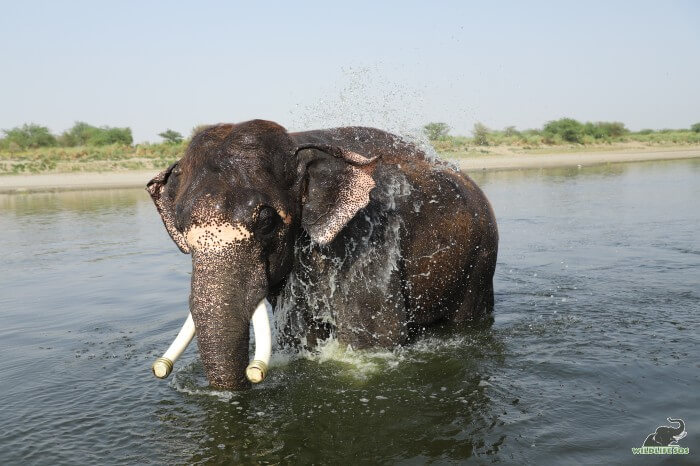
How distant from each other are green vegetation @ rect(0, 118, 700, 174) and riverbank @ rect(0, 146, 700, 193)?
122 cm

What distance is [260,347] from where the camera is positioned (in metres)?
4.48

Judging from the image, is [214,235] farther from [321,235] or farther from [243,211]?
[321,235]

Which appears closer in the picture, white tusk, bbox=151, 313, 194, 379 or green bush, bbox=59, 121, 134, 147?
white tusk, bbox=151, 313, 194, 379

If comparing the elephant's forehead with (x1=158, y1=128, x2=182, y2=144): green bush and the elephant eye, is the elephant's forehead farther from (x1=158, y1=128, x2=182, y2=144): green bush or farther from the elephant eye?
(x1=158, y1=128, x2=182, y2=144): green bush

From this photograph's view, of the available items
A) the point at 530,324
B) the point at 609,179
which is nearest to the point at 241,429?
the point at 530,324

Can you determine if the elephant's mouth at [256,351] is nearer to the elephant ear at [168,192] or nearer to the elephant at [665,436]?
the elephant ear at [168,192]

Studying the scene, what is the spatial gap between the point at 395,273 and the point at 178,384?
206 cm

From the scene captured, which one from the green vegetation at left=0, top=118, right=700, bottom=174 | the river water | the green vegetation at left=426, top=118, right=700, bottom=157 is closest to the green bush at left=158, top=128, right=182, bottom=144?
the green vegetation at left=0, top=118, right=700, bottom=174

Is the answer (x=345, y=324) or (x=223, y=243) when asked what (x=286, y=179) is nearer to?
(x=223, y=243)

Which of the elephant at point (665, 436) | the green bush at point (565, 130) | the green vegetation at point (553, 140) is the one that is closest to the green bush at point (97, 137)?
the green vegetation at point (553, 140)

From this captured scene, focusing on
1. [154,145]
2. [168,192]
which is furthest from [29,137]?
[168,192]

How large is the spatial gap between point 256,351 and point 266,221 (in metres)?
0.90

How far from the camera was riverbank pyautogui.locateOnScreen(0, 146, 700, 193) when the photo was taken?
1372 inches

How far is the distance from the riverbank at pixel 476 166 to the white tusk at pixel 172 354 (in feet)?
86.4
